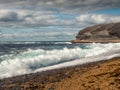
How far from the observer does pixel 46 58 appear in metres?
38.2

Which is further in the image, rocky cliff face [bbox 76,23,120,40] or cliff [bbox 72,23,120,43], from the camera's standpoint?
rocky cliff face [bbox 76,23,120,40]

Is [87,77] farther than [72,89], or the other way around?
[87,77]

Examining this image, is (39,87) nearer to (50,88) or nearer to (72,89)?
(50,88)

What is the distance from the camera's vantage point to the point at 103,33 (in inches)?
6924

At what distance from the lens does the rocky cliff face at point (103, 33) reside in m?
168

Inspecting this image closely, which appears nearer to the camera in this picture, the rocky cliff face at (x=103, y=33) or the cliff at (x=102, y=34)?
the cliff at (x=102, y=34)

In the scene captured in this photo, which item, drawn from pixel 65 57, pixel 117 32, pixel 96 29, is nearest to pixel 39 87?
pixel 65 57

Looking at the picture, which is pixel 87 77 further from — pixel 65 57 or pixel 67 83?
pixel 65 57

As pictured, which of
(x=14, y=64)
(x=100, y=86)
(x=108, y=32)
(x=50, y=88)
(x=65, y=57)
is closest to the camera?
(x=100, y=86)

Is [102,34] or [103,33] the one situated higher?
[103,33]

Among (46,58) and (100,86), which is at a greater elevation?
(100,86)

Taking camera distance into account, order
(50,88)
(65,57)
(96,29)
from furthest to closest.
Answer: (96,29) → (65,57) → (50,88)

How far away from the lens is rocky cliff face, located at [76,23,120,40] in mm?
167625

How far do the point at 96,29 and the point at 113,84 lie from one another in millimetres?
176465
